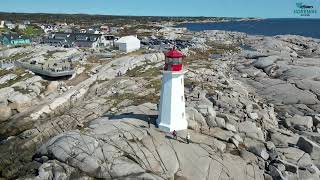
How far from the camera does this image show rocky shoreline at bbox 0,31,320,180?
29812 mm

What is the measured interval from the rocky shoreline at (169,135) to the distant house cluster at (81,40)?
32.4 metres

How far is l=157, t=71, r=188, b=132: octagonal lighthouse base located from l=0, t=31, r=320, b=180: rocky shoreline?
0.90 metres

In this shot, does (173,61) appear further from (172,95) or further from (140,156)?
(140,156)

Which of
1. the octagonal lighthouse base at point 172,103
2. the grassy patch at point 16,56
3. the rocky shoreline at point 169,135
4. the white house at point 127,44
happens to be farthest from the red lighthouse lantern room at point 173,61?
the grassy patch at point 16,56

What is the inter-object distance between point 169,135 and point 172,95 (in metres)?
3.42

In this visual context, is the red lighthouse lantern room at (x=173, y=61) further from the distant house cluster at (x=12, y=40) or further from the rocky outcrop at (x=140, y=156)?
the distant house cluster at (x=12, y=40)

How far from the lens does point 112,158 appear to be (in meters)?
29.5

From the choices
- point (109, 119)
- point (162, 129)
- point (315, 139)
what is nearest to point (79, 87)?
point (109, 119)

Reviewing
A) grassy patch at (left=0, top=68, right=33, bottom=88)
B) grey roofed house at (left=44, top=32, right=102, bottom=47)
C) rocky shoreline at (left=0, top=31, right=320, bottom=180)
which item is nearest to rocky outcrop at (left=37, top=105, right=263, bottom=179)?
rocky shoreline at (left=0, top=31, right=320, bottom=180)

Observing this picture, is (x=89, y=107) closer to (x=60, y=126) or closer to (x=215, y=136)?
(x=60, y=126)

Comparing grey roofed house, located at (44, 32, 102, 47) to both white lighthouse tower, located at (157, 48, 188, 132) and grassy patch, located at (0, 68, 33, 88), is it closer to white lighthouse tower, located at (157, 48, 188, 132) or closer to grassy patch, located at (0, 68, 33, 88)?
grassy patch, located at (0, 68, 33, 88)

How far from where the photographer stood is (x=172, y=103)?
1293 inches

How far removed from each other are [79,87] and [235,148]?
32100mm

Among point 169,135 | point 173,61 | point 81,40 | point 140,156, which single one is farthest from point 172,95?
point 81,40
